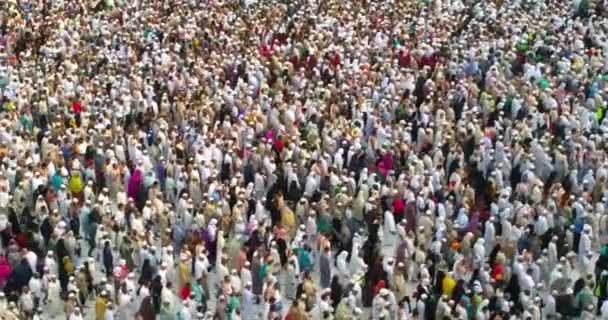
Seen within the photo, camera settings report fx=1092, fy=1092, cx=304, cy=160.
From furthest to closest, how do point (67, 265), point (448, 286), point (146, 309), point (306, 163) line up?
point (306, 163) → point (67, 265) → point (448, 286) → point (146, 309)

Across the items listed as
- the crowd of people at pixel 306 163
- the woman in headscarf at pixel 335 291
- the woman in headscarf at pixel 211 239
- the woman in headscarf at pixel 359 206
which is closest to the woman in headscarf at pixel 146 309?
the crowd of people at pixel 306 163

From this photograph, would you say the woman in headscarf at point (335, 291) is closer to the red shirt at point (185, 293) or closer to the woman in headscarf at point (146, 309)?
the red shirt at point (185, 293)

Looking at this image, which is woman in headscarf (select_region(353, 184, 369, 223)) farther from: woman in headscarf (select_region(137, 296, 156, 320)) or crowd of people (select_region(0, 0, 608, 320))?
woman in headscarf (select_region(137, 296, 156, 320))

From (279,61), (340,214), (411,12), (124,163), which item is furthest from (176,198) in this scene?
Result: (411,12)

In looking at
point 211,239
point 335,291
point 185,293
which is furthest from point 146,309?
point 335,291

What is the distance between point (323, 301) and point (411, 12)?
13532 millimetres

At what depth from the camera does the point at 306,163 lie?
742 inches

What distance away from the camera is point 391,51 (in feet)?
79.3

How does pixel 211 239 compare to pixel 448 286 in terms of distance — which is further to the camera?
pixel 211 239

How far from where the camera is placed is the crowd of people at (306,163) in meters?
15.4

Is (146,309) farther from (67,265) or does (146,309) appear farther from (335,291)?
(335,291)

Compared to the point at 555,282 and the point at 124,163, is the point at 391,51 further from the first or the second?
the point at 555,282

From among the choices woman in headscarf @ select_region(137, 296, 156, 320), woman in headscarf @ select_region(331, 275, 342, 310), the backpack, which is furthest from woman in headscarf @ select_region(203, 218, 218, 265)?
woman in headscarf @ select_region(331, 275, 342, 310)

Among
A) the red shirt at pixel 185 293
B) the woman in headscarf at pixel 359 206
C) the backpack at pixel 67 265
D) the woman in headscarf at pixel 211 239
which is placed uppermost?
the woman in headscarf at pixel 359 206
